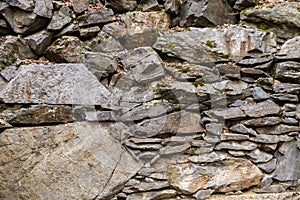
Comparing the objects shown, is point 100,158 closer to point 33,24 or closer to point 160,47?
point 160,47

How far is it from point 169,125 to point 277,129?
1.80 metres

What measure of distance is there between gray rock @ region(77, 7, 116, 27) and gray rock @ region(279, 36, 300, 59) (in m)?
3.20

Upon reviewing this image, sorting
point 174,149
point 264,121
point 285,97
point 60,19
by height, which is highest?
point 60,19

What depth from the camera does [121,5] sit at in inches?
227

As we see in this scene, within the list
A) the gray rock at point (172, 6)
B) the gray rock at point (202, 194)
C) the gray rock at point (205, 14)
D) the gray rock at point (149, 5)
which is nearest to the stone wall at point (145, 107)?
the gray rock at point (202, 194)

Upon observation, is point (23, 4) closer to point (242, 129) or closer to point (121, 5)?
point (121, 5)

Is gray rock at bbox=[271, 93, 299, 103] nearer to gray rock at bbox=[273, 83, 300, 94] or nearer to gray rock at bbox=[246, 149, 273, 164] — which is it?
gray rock at bbox=[273, 83, 300, 94]

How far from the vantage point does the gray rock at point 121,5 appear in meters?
5.74

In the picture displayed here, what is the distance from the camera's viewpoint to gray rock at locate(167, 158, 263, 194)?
4738mm

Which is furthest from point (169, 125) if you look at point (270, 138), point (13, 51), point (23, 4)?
point (23, 4)

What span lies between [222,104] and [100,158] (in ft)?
7.33

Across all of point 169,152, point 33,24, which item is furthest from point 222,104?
point 33,24

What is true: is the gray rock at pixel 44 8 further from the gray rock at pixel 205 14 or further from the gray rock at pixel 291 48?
the gray rock at pixel 291 48

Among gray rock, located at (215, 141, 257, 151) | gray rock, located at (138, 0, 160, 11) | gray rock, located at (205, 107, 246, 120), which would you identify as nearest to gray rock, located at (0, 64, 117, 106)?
gray rock, located at (205, 107, 246, 120)
